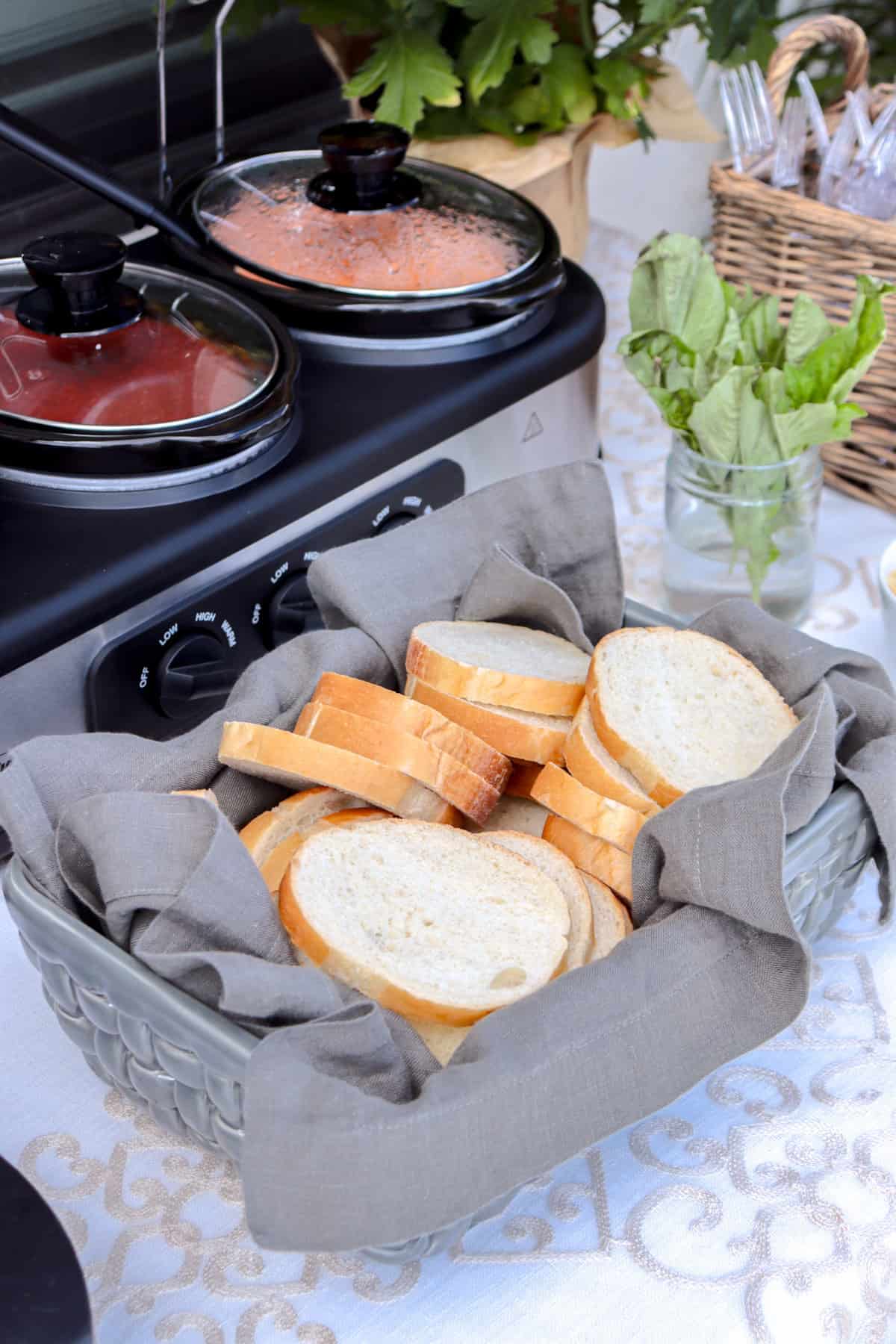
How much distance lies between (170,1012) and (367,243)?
1.92 ft

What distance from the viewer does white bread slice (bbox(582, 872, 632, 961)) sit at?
600 mm

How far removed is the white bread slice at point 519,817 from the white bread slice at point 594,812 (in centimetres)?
5

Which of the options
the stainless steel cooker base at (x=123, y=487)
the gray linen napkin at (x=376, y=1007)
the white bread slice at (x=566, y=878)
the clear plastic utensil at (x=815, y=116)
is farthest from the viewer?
the clear plastic utensil at (x=815, y=116)

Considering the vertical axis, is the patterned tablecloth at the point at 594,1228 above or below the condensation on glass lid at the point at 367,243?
below

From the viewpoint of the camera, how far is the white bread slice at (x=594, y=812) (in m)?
0.62

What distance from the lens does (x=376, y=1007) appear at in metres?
0.50

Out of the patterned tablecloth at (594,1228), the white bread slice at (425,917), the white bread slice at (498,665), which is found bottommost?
the patterned tablecloth at (594,1228)

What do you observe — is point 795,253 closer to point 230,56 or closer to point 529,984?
point 230,56

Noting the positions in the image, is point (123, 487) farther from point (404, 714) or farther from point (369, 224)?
point (369, 224)

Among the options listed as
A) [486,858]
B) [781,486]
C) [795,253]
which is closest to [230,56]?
[795,253]

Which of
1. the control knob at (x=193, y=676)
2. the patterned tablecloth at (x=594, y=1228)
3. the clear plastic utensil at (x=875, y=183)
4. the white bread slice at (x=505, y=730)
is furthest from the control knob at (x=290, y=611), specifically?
the clear plastic utensil at (x=875, y=183)

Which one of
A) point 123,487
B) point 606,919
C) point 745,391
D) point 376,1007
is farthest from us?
point 745,391

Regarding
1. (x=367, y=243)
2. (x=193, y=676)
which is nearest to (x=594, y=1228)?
(x=193, y=676)

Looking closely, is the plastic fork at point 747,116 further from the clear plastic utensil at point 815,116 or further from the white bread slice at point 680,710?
the white bread slice at point 680,710
